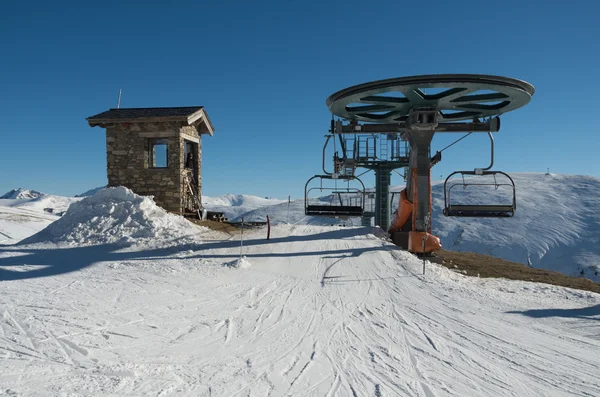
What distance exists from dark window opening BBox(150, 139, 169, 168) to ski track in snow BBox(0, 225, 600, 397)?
6.97m

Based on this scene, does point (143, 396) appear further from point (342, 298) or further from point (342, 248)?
point (342, 248)

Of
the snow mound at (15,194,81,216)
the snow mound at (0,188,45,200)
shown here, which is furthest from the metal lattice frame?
the snow mound at (0,188,45,200)

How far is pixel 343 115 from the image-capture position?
12.4 metres

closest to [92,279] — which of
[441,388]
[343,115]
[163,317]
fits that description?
[163,317]

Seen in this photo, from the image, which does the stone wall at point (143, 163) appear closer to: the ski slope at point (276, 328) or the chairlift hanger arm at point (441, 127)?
the ski slope at point (276, 328)

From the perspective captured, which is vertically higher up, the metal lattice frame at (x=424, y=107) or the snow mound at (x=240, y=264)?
the metal lattice frame at (x=424, y=107)

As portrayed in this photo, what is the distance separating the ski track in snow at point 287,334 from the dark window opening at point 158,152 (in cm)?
697

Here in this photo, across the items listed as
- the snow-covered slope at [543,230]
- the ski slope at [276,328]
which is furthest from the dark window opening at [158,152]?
the snow-covered slope at [543,230]

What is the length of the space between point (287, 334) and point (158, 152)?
492 inches

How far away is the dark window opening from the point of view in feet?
48.7

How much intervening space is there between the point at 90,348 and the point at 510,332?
532 cm

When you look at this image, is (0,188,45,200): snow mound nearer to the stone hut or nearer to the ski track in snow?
the stone hut

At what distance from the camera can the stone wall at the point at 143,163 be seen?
13828mm

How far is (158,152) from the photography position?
15.4 metres
